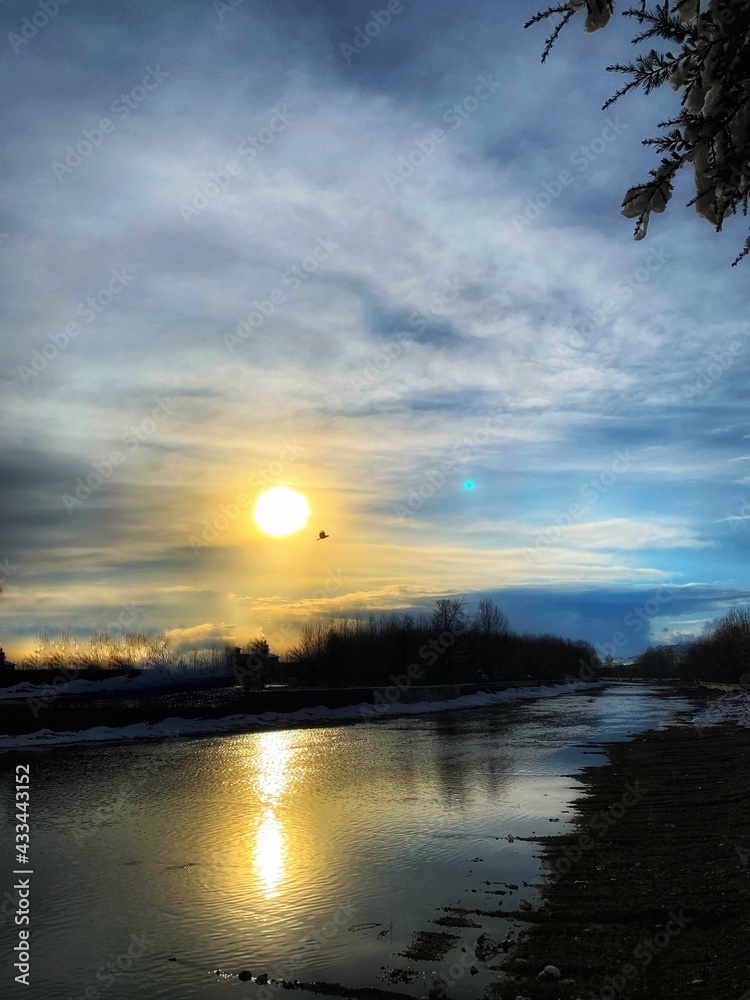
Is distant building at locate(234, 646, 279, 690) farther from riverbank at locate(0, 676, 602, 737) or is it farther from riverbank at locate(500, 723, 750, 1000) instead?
riverbank at locate(500, 723, 750, 1000)

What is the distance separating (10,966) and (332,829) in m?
7.68

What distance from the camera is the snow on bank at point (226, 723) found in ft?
117

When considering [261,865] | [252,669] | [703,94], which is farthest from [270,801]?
[252,669]

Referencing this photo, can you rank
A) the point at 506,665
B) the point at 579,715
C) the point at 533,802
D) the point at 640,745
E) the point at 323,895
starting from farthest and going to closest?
the point at 506,665
the point at 579,715
the point at 640,745
the point at 533,802
the point at 323,895

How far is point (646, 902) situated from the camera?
921 cm

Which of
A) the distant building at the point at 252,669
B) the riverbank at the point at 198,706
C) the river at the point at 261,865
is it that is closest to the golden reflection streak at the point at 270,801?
the river at the point at 261,865

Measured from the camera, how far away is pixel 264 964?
7785 millimetres

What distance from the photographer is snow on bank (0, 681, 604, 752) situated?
3569 centimetres

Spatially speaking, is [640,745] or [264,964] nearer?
[264,964]

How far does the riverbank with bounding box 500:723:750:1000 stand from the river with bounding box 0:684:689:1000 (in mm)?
625

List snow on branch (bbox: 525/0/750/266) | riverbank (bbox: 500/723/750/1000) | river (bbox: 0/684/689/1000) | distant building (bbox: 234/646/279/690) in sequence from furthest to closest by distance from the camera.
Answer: distant building (bbox: 234/646/279/690) → river (bbox: 0/684/689/1000) → riverbank (bbox: 500/723/750/1000) → snow on branch (bbox: 525/0/750/266)

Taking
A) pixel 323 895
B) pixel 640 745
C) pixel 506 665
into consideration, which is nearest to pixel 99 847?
pixel 323 895

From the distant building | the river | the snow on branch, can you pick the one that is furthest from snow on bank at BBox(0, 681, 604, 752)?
the snow on branch

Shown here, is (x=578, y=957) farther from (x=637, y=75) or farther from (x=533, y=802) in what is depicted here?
(x=533, y=802)
